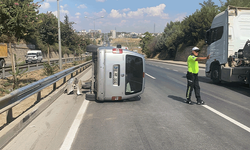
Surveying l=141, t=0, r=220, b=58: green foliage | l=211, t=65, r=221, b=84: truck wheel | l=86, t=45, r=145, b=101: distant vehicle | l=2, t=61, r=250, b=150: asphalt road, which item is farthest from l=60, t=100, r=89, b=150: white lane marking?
l=141, t=0, r=220, b=58: green foliage

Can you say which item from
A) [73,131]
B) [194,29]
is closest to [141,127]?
[73,131]

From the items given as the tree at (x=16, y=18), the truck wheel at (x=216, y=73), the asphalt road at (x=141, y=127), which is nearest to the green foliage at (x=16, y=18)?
the tree at (x=16, y=18)

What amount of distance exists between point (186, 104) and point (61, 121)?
414 cm

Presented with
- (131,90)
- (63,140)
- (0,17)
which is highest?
(0,17)

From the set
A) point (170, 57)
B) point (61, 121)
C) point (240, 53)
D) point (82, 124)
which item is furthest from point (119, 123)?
point (170, 57)

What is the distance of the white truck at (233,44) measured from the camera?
34.3ft

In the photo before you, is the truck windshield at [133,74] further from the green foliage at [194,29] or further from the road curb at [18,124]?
the green foliage at [194,29]

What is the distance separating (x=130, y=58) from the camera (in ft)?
24.4

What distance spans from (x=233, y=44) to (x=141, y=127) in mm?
8065

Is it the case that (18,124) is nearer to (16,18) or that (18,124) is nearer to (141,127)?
(141,127)

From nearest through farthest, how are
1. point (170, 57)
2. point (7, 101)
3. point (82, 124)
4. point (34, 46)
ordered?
point (7, 101)
point (82, 124)
point (34, 46)
point (170, 57)

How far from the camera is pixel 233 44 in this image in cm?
1097

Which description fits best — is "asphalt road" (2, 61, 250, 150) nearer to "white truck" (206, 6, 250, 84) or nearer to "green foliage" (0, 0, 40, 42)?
"white truck" (206, 6, 250, 84)

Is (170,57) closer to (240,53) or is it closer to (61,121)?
(240,53)
